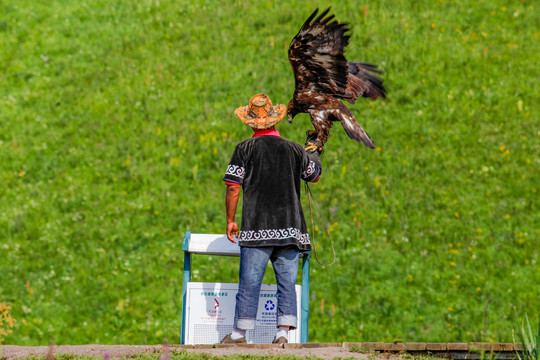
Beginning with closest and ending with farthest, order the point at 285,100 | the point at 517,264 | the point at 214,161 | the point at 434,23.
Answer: the point at 517,264, the point at 214,161, the point at 285,100, the point at 434,23

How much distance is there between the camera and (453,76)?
46.6 feet

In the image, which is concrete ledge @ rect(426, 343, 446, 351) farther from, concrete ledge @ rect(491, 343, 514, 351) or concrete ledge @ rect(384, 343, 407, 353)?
concrete ledge @ rect(491, 343, 514, 351)

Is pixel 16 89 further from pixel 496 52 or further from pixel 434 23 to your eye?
pixel 496 52

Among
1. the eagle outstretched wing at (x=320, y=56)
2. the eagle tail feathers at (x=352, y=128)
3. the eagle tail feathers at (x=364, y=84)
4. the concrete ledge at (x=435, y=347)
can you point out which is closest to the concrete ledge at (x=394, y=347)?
the concrete ledge at (x=435, y=347)

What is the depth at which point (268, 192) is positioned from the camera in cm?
538

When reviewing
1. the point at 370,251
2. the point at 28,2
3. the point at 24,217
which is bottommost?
the point at 370,251

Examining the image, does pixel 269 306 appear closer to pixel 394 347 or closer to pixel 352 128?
pixel 394 347

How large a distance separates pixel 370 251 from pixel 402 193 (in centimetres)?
170

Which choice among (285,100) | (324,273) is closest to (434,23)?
(285,100)

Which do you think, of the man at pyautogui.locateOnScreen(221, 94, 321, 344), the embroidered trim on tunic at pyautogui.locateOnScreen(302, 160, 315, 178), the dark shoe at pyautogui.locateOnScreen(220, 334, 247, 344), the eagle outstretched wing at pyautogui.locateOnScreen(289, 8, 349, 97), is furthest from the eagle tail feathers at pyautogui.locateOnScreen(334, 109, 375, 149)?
the dark shoe at pyautogui.locateOnScreen(220, 334, 247, 344)

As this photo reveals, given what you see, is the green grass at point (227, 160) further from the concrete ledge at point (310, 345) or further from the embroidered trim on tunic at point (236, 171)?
the embroidered trim on tunic at point (236, 171)

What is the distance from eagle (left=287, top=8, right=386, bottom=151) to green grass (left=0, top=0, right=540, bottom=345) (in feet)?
15.1

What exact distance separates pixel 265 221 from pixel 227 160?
7.41m

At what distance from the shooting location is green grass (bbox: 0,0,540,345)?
32.1 ft
